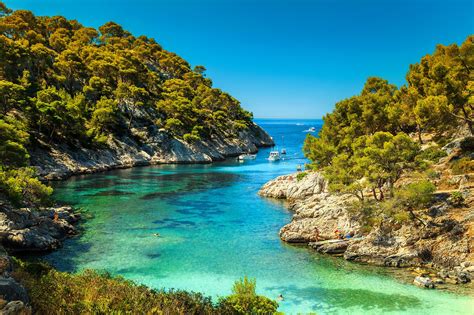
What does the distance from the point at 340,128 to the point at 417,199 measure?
3208 cm

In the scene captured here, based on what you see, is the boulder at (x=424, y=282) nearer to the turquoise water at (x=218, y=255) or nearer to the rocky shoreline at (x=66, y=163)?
the turquoise water at (x=218, y=255)

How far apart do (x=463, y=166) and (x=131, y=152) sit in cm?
7039

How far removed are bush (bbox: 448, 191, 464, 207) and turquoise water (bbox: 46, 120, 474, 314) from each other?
29.5ft

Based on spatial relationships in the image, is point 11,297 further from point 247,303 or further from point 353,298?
point 353,298

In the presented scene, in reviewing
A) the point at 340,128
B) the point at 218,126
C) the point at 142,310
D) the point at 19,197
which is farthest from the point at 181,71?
the point at 142,310

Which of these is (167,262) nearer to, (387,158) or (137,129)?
(387,158)

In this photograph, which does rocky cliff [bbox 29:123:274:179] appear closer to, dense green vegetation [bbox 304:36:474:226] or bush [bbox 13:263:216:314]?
dense green vegetation [bbox 304:36:474:226]

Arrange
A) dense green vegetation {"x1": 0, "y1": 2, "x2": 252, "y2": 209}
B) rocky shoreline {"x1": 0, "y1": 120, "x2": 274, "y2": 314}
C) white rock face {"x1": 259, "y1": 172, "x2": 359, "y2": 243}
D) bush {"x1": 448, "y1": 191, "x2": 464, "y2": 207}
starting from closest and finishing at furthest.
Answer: rocky shoreline {"x1": 0, "y1": 120, "x2": 274, "y2": 314}
bush {"x1": 448, "y1": 191, "x2": 464, "y2": 207}
white rock face {"x1": 259, "y1": 172, "x2": 359, "y2": 243}
dense green vegetation {"x1": 0, "y1": 2, "x2": 252, "y2": 209}

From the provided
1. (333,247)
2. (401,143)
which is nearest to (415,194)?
(401,143)

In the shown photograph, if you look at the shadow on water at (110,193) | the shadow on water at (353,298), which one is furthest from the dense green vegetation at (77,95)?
the shadow on water at (353,298)

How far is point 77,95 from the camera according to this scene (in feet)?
269

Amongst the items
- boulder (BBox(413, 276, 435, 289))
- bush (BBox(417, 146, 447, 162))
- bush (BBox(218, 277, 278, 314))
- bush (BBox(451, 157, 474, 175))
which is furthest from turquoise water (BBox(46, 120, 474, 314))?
bush (BBox(451, 157, 474, 175))

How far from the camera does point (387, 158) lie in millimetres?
31578

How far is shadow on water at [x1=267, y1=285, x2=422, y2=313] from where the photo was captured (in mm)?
20516
